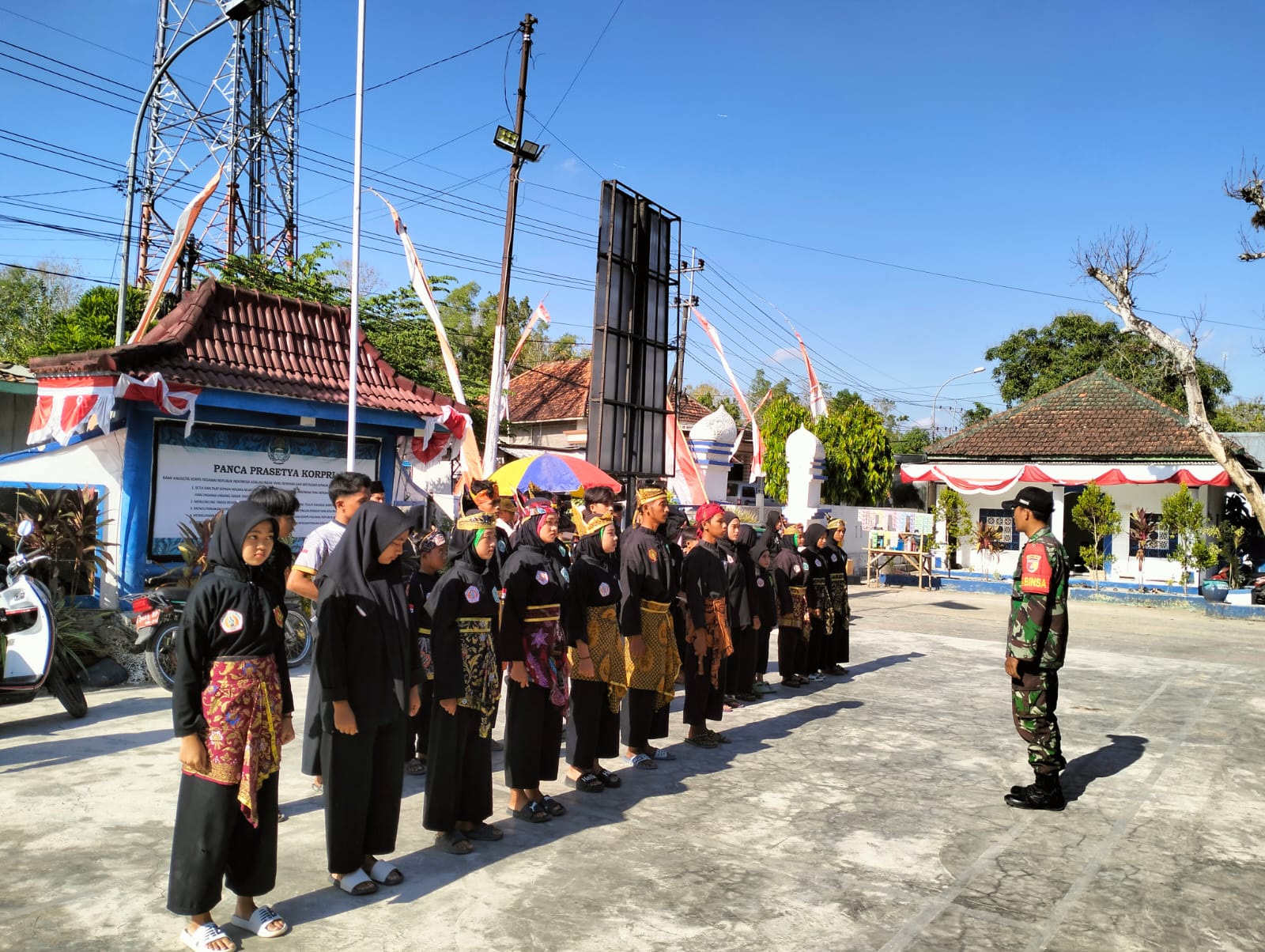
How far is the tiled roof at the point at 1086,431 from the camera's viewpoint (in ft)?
72.9

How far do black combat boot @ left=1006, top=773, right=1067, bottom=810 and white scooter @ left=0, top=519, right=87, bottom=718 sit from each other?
666 centimetres

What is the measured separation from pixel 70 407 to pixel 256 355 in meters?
1.90

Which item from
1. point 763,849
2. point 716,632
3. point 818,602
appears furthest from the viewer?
point 818,602

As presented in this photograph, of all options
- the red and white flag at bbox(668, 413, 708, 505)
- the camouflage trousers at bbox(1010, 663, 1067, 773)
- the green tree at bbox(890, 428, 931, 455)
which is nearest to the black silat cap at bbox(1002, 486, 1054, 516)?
the camouflage trousers at bbox(1010, 663, 1067, 773)

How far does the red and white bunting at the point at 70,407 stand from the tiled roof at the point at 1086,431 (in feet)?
71.0

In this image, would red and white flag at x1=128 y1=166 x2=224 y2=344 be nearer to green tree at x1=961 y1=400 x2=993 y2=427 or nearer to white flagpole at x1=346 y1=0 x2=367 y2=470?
white flagpole at x1=346 y1=0 x2=367 y2=470

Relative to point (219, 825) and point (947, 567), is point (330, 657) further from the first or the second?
point (947, 567)

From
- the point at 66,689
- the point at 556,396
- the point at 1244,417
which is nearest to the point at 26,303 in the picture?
the point at 556,396

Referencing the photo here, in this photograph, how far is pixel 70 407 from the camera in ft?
28.0

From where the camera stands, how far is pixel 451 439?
11.6 meters

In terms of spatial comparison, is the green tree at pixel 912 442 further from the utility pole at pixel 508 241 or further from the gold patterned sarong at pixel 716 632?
the gold patterned sarong at pixel 716 632

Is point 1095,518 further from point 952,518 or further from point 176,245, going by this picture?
point 176,245

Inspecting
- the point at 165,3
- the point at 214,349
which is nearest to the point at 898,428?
the point at 165,3

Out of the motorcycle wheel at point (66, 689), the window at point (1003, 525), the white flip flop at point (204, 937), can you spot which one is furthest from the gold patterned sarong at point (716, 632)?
the window at point (1003, 525)
